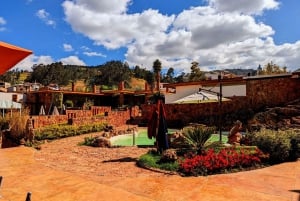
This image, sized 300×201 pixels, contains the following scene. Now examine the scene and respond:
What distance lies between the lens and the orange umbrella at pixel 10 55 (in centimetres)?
420

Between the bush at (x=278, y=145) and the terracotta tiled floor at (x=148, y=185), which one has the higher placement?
the bush at (x=278, y=145)

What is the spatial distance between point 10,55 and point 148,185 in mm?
4319

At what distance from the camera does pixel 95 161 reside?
33.7ft

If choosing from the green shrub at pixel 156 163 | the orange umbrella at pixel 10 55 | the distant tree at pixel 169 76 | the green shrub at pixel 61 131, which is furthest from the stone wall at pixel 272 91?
the distant tree at pixel 169 76

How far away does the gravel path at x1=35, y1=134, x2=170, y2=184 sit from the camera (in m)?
8.22

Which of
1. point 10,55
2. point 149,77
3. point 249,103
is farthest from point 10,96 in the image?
point 149,77

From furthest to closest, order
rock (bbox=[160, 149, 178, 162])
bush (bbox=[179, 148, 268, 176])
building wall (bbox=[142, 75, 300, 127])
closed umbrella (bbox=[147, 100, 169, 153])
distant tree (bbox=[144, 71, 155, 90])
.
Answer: distant tree (bbox=[144, 71, 155, 90]) → building wall (bbox=[142, 75, 300, 127]) → closed umbrella (bbox=[147, 100, 169, 153]) → rock (bbox=[160, 149, 178, 162]) → bush (bbox=[179, 148, 268, 176])

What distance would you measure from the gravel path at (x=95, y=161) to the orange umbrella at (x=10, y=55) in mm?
4064

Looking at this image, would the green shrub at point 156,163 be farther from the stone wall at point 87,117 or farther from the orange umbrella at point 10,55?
the stone wall at point 87,117

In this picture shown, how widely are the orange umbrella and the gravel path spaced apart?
406 cm

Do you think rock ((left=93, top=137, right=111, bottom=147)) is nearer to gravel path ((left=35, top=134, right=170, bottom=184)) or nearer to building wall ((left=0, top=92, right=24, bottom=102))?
gravel path ((left=35, top=134, right=170, bottom=184))

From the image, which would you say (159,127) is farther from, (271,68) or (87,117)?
(271,68)

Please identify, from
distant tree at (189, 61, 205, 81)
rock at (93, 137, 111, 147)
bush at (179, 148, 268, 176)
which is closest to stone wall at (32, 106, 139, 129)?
rock at (93, 137, 111, 147)

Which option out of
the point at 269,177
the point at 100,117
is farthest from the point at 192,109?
the point at 269,177
